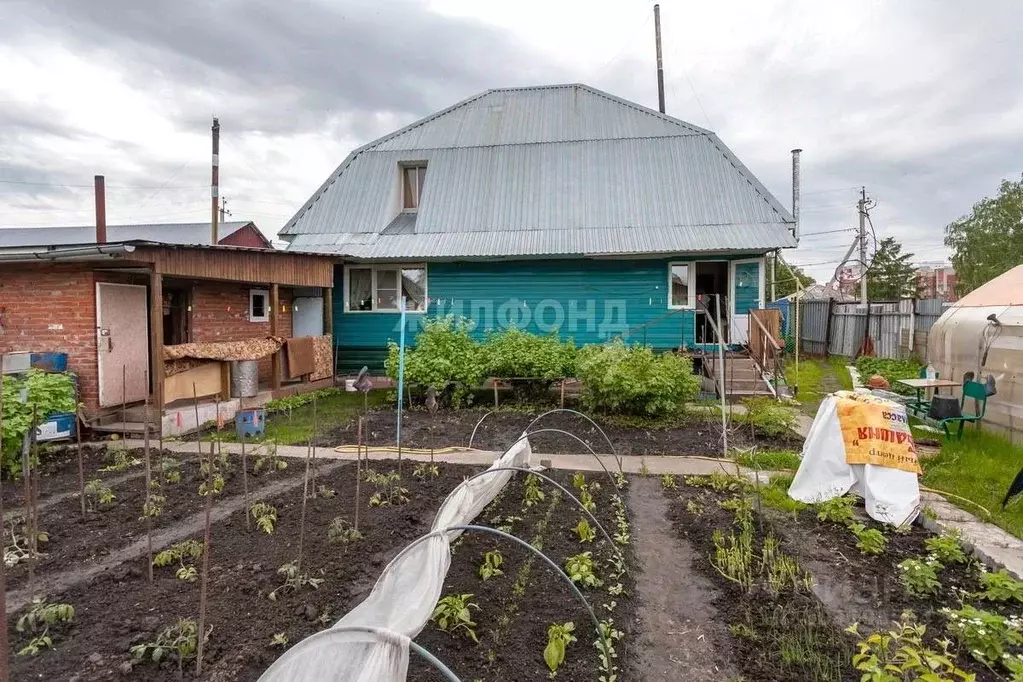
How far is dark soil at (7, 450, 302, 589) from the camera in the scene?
456cm

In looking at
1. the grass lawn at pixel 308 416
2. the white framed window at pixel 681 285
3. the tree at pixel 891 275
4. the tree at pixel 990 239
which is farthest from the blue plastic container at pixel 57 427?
the tree at pixel 891 275

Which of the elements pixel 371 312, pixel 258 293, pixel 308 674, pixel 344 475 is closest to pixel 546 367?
pixel 344 475

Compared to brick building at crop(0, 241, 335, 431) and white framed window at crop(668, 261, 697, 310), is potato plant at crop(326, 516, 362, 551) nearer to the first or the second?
brick building at crop(0, 241, 335, 431)

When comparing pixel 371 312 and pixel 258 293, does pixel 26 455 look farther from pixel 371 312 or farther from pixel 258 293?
pixel 371 312

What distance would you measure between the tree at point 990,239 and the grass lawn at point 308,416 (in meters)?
24.8

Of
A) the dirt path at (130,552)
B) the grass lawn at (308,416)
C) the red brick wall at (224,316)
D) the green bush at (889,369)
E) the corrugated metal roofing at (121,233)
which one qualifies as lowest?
the dirt path at (130,552)

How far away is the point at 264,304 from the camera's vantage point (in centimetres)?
1331

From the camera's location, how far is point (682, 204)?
14500 mm

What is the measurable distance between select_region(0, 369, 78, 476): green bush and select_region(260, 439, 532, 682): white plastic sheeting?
567 centimetres

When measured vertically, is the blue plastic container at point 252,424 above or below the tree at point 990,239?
below

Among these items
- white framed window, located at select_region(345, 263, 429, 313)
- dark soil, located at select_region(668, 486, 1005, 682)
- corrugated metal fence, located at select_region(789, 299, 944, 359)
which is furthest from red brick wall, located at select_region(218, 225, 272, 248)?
dark soil, located at select_region(668, 486, 1005, 682)

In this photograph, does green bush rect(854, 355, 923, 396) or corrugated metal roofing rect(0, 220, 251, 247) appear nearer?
green bush rect(854, 355, 923, 396)

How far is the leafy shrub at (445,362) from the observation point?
10.7m

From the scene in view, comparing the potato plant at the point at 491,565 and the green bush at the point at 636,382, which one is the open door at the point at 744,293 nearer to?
the green bush at the point at 636,382
